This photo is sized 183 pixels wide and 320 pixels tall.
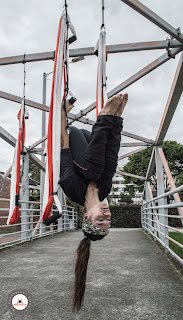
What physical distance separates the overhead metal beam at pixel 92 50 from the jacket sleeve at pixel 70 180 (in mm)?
2351

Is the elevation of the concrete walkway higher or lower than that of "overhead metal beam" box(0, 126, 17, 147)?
lower

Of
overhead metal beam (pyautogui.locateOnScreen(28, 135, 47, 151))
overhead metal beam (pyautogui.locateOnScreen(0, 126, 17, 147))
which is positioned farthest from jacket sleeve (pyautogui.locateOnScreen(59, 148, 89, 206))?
overhead metal beam (pyautogui.locateOnScreen(28, 135, 47, 151))

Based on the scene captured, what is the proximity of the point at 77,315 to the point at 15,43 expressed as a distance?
Answer: 9.39 ft

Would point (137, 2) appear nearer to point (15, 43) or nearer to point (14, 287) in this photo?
point (15, 43)

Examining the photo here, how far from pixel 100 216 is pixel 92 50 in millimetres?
2877

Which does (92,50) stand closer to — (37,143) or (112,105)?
(112,105)

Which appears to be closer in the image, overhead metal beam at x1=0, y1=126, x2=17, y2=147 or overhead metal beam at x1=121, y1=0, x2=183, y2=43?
overhead metal beam at x1=121, y1=0, x2=183, y2=43

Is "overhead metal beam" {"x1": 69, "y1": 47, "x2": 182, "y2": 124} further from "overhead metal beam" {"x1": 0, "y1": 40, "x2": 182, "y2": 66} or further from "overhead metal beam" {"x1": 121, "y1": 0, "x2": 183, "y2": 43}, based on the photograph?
"overhead metal beam" {"x1": 121, "y1": 0, "x2": 183, "y2": 43}

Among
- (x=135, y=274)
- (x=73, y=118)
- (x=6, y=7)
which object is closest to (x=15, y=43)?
(x=6, y=7)

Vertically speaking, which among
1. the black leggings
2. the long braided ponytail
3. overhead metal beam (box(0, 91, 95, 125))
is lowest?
the long braided ponytail

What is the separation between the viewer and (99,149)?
220 cm

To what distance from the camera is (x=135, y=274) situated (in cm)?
354

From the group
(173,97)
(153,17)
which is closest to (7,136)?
(173,97)

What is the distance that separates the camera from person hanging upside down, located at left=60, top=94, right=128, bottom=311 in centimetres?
215
